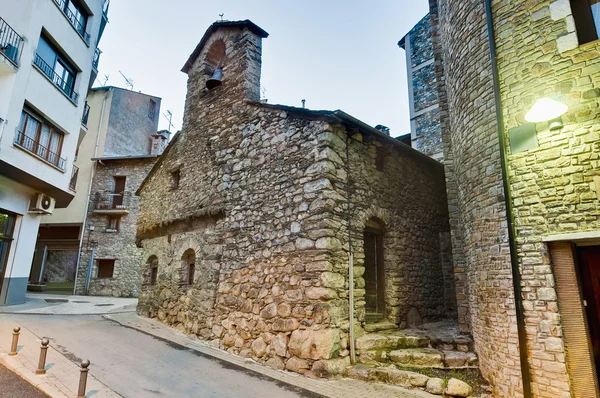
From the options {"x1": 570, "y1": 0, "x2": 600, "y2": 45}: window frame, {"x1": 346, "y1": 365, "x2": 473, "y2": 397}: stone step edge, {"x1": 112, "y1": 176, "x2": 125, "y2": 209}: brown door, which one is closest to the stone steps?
{"x1": 346, "y1": 365, "x2": 473, "y2": 397}: stone step edge

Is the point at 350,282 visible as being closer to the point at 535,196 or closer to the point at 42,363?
the point at 535,196

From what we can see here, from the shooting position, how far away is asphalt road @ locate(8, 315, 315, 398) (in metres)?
4.71

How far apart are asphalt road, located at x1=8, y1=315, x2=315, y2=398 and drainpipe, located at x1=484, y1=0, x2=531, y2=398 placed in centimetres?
273

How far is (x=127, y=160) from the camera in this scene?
1986 cm

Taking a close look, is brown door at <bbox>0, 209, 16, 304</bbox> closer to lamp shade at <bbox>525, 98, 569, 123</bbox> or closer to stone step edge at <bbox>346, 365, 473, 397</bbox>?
stone step edge at <bbox>346, 365, 473, 397</bbox>

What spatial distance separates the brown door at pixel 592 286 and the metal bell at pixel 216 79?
8.24 metres

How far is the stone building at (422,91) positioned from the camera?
41.2ft

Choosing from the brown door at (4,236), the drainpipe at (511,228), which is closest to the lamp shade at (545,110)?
the drainpipe at (511,228)

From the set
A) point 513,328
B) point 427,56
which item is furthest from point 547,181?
point 427,56

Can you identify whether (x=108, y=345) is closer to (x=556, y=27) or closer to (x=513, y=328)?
(x=513, y=328)

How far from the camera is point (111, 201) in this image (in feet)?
63.8

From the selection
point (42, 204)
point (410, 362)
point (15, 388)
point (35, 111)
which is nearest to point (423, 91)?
point (410, 362)

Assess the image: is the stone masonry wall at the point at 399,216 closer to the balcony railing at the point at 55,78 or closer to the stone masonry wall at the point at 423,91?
the stone masonry wall at the point at 423,91

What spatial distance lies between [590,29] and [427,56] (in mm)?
9805
